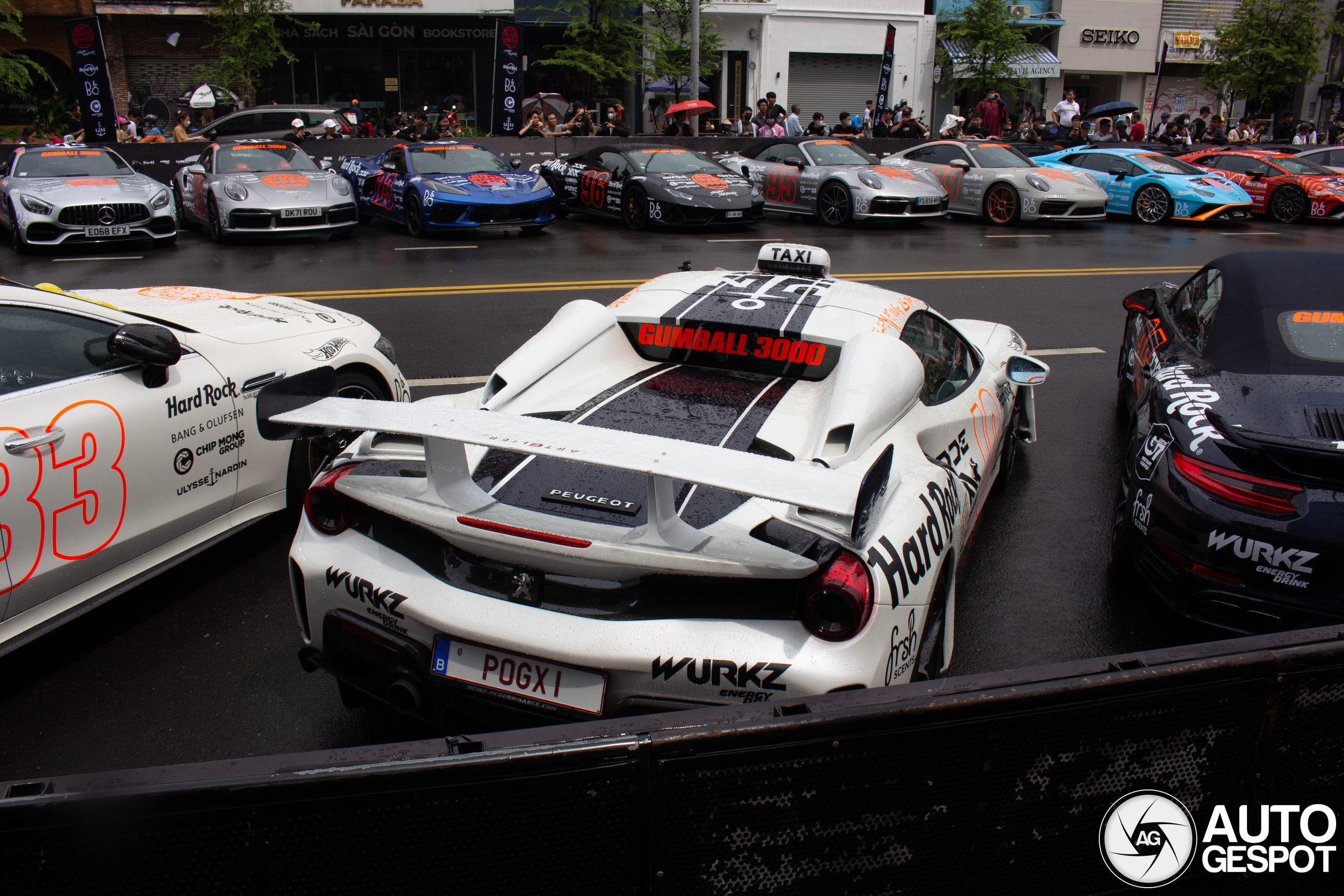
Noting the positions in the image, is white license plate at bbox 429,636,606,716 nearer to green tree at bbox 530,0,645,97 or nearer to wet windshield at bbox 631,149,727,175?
wet windshield at bbox 631,149,727,175

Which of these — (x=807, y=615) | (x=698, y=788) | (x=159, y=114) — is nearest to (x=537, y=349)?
(x=807, y=615)

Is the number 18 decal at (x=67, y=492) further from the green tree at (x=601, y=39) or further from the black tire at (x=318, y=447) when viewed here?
the green tree at (x=601, y=39)

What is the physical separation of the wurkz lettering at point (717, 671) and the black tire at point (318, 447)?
1.36 m

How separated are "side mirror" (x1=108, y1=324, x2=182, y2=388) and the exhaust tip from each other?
5.83 feet

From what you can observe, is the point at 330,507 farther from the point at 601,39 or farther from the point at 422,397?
the point at 601,39

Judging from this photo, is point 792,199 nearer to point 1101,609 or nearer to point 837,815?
point 1101,609

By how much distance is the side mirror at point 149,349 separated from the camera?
3.47 metres

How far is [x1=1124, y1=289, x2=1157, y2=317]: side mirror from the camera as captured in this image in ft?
16.8

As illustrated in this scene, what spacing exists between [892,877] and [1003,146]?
17.4 m

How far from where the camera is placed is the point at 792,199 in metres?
15.9

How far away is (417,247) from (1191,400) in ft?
35.9

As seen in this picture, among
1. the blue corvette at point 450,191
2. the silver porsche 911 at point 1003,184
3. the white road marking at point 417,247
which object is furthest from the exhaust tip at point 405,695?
the silver porsche 911 at point 1003,184

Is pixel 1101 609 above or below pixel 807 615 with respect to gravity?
below

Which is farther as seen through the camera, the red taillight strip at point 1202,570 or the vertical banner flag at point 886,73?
the vertical banner flag at point 886,73
